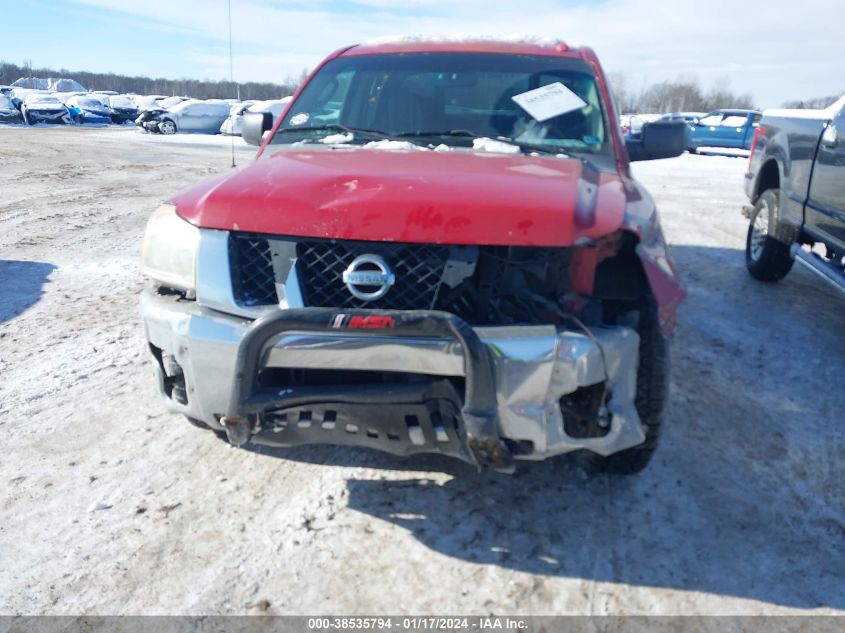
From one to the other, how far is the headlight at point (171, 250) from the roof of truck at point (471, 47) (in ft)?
6.12

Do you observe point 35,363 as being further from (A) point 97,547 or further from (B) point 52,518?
(A) point 97,547

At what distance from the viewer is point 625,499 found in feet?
9.14

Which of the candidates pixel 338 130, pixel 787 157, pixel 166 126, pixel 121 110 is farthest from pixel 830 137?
pixel 121 110

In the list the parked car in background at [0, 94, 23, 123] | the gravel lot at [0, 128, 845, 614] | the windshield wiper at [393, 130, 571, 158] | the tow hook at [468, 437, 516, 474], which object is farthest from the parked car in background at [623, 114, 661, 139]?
the parked car in background at [0, 94, 23, 123]

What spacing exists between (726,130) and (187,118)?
1912 cm

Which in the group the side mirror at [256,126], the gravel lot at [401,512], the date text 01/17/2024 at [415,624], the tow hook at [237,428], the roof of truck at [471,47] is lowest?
the date text 01/17/2024 at [415,624]

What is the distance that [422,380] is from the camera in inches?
87.3

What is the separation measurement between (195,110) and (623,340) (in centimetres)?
2639

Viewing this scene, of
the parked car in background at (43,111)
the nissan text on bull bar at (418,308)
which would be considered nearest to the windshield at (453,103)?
the nissan text on bull bar at (418,308)

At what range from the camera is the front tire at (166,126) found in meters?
25.6

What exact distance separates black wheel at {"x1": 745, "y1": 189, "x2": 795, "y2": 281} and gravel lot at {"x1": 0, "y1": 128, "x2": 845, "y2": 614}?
4.84ft

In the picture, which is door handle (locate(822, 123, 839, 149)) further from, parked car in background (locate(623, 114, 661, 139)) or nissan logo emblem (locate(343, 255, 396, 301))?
nissan logo emblem (locate(343, 255, 396, 301))

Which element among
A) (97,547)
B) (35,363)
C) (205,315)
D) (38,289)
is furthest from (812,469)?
(38,289)

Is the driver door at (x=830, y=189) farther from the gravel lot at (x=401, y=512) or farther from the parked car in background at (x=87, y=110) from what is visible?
the parked car in background at (x=87, y=110)
